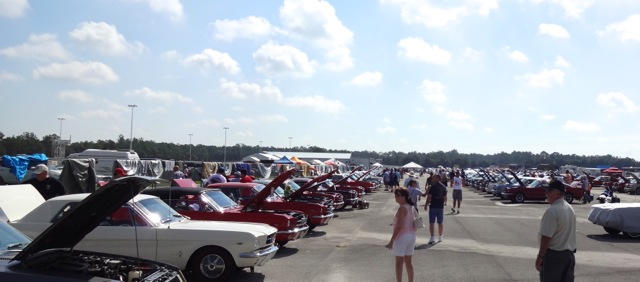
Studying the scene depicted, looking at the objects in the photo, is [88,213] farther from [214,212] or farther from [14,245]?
[214,212]

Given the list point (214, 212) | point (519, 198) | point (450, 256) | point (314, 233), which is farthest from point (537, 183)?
point (214, 212)

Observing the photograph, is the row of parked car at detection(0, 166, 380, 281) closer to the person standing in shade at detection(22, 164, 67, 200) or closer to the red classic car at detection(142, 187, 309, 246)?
the red classic car at detection(142, 187, 309, 246)

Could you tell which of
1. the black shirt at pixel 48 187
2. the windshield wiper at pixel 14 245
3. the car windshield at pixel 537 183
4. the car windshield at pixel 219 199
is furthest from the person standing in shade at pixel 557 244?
the car windshield at pixel 537 183

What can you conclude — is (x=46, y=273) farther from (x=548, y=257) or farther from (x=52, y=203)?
(x=52, y=203)

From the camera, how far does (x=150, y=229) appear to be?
9094 mm

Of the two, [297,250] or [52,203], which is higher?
[52,203]

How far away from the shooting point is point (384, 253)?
12508 millimetres

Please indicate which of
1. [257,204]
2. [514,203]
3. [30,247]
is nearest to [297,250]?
[257,204]

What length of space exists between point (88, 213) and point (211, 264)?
4268mm

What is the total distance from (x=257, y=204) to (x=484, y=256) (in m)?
4.86

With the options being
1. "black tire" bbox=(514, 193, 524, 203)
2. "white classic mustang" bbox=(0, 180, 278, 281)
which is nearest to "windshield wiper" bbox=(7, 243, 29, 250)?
"white classic mustang" bbox=(0, 180, 278, 281)

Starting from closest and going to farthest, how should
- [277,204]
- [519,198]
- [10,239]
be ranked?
[10,239]
[277,204]
[519,198]

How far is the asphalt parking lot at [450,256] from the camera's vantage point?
9984mm

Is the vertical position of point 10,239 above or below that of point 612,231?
above
